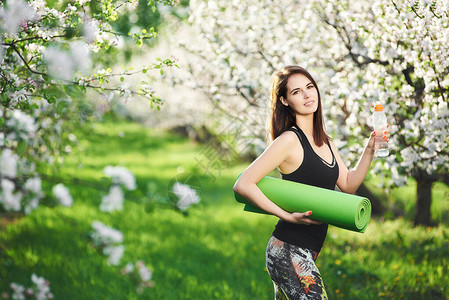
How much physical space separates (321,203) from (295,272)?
402 millimetres

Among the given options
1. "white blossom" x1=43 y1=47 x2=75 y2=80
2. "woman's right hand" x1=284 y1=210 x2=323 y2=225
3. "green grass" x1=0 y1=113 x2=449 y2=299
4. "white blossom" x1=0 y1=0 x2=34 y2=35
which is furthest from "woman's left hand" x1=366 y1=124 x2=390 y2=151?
"white blossom" x1=0 y1=0 x2=34 y2=35

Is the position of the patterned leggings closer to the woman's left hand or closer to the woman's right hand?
the woman's right hand

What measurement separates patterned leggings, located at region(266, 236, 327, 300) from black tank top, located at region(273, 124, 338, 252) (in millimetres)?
42

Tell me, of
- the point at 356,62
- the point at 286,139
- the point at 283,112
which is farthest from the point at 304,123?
the point at 356,62

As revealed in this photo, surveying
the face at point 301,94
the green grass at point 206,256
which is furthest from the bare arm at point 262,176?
the green grass at point 206,256

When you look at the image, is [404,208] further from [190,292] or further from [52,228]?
[52,228]

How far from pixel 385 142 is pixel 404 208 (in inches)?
196

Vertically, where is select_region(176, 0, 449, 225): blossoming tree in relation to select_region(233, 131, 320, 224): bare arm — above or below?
above

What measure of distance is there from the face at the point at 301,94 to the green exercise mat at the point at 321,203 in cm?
46

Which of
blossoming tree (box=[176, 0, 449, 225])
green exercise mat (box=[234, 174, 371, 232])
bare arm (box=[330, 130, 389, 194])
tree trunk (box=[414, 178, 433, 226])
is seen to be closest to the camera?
green exercise mat (box=[234, 174, 371, 232])

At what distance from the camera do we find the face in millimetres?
2727

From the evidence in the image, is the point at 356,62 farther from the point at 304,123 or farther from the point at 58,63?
the point at 58,63

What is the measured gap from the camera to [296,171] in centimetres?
264

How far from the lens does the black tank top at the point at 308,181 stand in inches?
101
